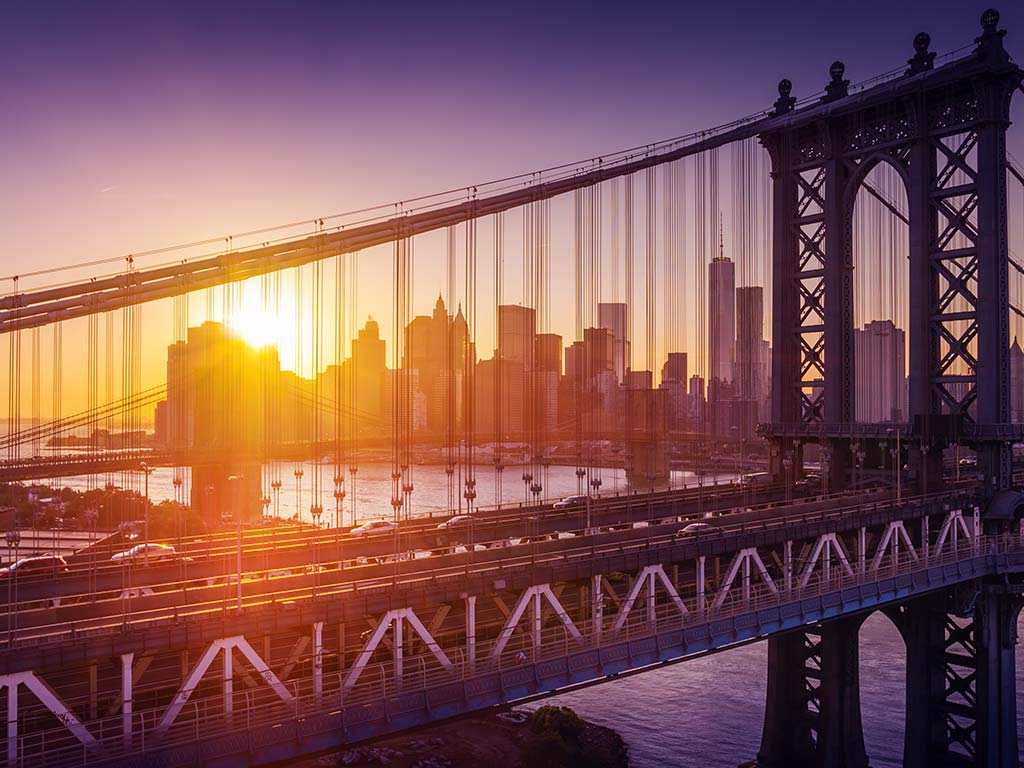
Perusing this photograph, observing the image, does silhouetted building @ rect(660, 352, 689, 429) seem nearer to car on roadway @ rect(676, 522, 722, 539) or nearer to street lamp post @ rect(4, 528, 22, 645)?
car on roadway @ rect(676, 522, 722, 539)

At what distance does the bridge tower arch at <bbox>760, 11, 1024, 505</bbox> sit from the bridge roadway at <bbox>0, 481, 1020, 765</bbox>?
10.6 metres

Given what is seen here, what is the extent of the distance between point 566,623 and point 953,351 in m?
23.5

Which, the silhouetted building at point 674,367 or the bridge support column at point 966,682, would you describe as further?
the silhouetted building at point 674,367

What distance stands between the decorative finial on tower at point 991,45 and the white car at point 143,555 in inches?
1333

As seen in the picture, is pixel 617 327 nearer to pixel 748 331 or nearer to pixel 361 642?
pixel 748 331

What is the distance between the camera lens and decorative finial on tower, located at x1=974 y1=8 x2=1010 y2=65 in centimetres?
3316

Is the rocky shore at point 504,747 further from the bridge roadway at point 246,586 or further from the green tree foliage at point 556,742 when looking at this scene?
the bridge roadway at point 246,586

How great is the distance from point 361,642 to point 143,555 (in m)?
9.52

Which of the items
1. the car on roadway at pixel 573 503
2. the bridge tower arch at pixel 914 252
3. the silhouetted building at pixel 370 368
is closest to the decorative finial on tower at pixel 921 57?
the bridge tower arch at pixel 914 252

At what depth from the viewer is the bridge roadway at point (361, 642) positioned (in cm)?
1510

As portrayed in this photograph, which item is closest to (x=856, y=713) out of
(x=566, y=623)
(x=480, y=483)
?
(x=566, y=623)

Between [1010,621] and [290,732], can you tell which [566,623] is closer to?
[290,732]

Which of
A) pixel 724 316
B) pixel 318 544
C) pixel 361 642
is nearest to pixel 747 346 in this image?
pixel 318 544

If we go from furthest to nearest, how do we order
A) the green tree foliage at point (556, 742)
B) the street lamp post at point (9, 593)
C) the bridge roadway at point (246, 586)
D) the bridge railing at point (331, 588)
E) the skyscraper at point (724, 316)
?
the skyscraper at point (724, 316), the green tree foliage at point (556, 742), the bridge roadway at point (246, 586), the street lamp post at point (9, 593), the bridge railing at point (331, 588)
